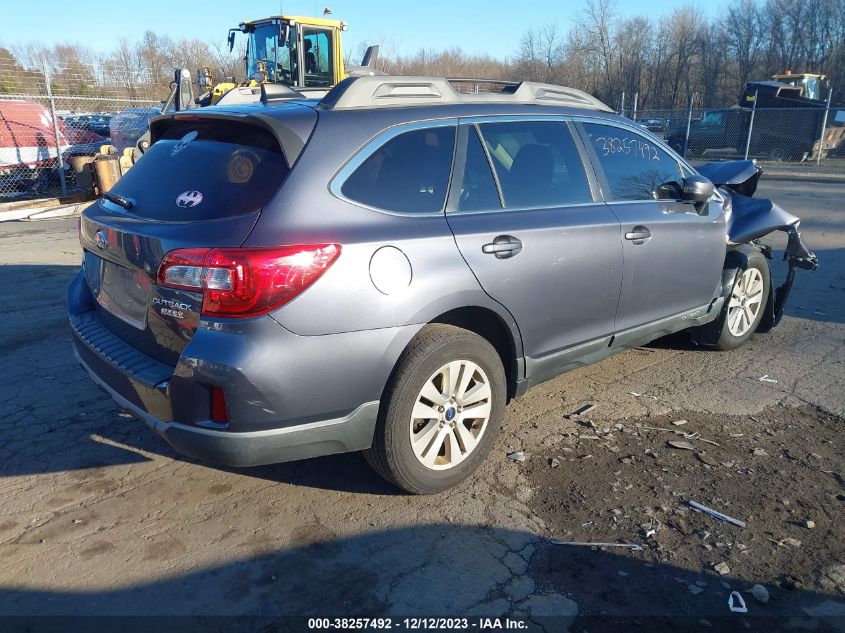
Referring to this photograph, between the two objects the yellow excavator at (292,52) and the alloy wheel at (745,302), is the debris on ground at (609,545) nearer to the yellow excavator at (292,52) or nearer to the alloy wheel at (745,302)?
the alloy wheel at (745,302)

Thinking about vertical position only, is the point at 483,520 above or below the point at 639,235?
below

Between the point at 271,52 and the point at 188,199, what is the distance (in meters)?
13.3

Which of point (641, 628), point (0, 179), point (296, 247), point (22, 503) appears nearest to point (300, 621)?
point (641, 628)

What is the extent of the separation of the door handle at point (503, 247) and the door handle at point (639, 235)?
983 mm

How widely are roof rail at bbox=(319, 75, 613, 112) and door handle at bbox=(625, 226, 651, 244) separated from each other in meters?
0.89

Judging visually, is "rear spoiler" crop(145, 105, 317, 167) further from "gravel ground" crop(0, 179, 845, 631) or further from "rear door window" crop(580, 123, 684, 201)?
"rear door window" crop(580, 123, 684, 201)

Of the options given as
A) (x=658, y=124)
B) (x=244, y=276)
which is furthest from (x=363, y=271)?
(x=658, y=124)

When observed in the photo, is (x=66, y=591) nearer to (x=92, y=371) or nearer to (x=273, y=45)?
(x=92, y=371)

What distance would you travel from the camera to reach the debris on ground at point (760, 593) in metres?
2.57

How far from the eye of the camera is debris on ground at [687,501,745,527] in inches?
120

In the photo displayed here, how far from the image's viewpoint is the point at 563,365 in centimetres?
384

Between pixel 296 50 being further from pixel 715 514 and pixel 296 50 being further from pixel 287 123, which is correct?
pixel 715 514

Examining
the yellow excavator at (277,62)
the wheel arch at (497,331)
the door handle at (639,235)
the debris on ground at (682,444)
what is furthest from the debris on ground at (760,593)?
the yellow excavator at (277,62)

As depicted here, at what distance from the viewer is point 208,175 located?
3.01 metres
